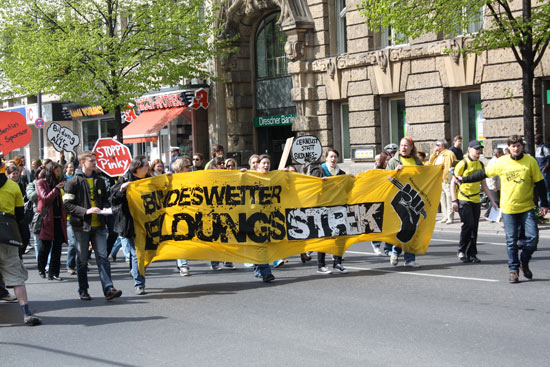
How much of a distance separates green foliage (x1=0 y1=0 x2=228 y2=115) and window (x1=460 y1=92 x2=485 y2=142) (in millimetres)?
9760

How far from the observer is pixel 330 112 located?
26359 millimetres

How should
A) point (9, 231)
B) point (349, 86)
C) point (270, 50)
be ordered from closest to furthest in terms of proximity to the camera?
point (9, 231)
point (349, 86)
point (270, 50)

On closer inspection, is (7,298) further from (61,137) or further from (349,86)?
(349,86)

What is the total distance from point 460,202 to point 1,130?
8114mm

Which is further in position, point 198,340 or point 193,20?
point 193,20

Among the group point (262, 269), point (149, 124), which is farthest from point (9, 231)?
point (149, 124)

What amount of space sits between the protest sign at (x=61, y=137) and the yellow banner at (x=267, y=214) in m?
8.69

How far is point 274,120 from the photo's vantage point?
29297mm

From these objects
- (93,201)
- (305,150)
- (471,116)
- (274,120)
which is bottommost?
(93,201)

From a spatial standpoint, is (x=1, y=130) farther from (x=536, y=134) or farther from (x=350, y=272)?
(x=536, y=134)

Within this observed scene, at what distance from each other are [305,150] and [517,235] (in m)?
5.99

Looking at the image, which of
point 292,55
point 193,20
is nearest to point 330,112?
point 292,55

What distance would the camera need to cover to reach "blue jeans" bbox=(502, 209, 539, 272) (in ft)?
33.5

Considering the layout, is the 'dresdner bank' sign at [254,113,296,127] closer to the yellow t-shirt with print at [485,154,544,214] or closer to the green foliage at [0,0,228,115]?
the green foliage at [0,0,228,115]
